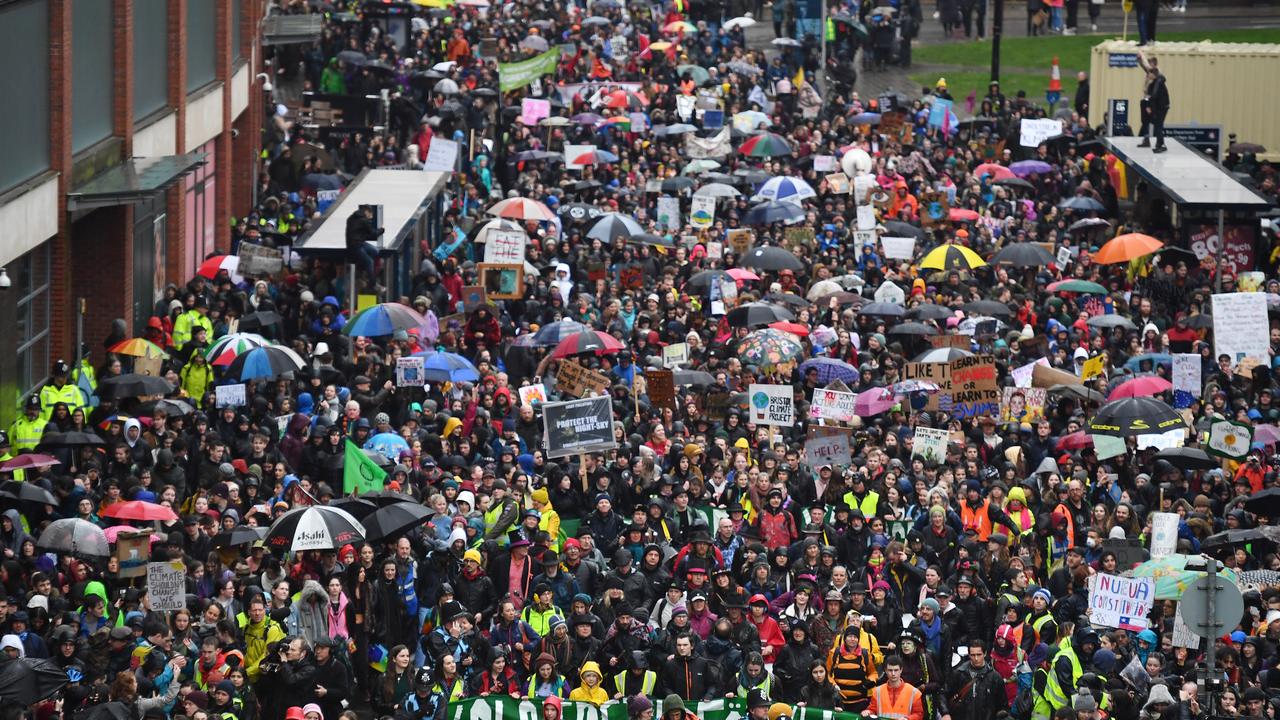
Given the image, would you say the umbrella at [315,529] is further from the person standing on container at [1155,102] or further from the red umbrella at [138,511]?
the person standing on container at [1155,102]

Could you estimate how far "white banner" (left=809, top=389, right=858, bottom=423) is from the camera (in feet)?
83.9

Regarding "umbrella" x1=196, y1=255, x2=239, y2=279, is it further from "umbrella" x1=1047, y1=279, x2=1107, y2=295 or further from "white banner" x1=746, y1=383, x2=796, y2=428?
"umbrella" x1=1047, y1=279, x2=1107, y2=295

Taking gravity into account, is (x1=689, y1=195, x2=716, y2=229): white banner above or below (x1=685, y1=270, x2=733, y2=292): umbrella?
above

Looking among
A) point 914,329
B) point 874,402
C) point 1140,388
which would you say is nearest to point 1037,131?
point 914,329

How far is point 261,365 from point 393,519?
545 cm

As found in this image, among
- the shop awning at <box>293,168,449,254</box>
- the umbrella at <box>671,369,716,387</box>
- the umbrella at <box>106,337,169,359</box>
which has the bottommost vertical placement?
the umbrella at <box>671,369,716,387</box>

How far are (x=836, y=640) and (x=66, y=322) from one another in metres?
13.1

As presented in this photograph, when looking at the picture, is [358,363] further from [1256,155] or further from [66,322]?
[1256,155]

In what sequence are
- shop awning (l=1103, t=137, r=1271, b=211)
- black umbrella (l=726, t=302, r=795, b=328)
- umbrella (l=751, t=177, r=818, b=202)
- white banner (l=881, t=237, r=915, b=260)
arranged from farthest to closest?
umbrella (l=751, t=177, r=818, b=202) → white banner (l=881, t=237, r=915, b=260) → shop awning (l=1103, t=137, r=1271, b=211) → black umbrella (l=726, t=302, r=795, b=328)

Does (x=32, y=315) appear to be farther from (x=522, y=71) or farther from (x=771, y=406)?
(x=522, y=71)

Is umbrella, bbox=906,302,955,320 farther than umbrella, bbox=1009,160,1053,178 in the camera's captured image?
No

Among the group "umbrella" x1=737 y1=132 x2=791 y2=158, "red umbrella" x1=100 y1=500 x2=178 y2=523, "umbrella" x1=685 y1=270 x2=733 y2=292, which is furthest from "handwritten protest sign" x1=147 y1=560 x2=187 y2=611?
"umbrella" x1=737 y1=132 x2=791 y2=158

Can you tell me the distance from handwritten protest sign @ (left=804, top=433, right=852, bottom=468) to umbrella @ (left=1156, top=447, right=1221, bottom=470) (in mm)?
3287

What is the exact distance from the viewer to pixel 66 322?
2842 cm
